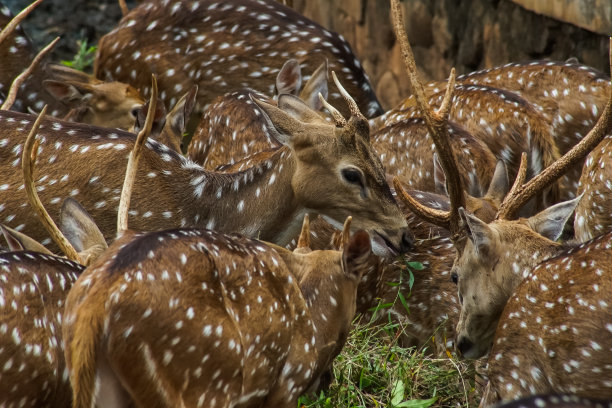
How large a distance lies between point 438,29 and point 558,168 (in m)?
4.41

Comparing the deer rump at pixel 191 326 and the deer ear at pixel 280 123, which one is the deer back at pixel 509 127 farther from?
the deer rump at pixel 191 326

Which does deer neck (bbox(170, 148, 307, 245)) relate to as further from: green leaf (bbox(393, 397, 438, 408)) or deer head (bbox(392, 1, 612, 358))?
green leaf (bbox(393, 397, 438, 408))

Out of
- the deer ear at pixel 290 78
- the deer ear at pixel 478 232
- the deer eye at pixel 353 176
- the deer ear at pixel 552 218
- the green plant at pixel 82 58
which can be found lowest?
the green plant at pixel 82 58

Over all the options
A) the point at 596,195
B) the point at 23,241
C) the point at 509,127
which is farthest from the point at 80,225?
the point at 509,127

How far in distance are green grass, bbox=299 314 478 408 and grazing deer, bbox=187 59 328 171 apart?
1.76 m

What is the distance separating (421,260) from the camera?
19.0 feet

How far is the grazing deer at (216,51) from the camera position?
25.0 feet

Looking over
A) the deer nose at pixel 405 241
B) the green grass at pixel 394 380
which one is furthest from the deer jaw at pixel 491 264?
the deer nose at pixel 405 241

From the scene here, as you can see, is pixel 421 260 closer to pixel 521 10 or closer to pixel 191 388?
pixel 191 388

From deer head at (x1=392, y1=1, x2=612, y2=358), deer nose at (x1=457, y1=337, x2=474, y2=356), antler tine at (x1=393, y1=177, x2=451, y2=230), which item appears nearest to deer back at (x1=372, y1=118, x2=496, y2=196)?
antler tine at (x1=393, y1=177, x2=451, y2=230)

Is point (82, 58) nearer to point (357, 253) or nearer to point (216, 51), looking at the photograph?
point (216, 51)

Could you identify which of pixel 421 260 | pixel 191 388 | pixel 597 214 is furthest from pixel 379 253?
pixel 191 388

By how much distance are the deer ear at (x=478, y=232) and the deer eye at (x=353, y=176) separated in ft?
2.23

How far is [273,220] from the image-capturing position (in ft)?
18.1
